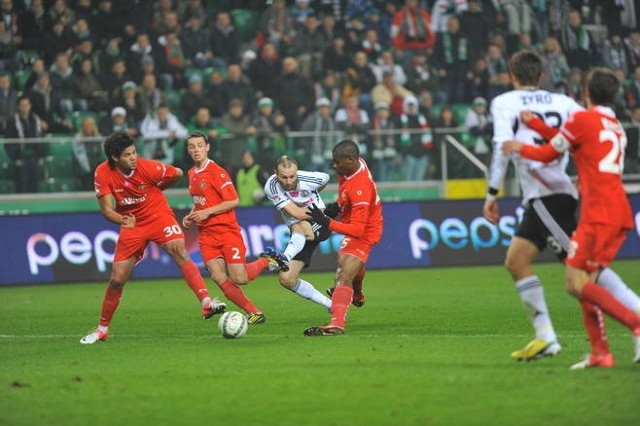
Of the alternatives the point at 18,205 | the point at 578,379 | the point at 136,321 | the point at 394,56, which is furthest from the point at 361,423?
the point at 394,56

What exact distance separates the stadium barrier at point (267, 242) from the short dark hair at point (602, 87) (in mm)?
12609

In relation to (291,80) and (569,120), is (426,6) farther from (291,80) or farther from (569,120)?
(569,120)

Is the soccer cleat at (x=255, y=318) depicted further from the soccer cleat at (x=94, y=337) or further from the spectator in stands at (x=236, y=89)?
the spectator in stands at (x=236, y=89)

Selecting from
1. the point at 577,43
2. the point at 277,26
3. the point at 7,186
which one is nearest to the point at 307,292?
the point at 7,186

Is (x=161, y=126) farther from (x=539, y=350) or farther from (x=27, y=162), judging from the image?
(x=539, y=350)

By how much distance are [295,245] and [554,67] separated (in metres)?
14.4

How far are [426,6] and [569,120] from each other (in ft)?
63.7

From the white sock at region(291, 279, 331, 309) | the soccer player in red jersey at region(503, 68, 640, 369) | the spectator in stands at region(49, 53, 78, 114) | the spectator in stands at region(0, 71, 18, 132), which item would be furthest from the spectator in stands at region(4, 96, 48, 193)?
the soccer player in red jersey at region(503, 68, 640, 369)

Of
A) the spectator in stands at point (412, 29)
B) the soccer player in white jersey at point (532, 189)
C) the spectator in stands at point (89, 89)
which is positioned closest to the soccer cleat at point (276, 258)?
the soccer player in white jersey at point (532, 189)

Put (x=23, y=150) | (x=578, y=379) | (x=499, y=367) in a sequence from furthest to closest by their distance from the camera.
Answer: (x=23, y=150)
(x=499, y=367)
(x=578, y=379)

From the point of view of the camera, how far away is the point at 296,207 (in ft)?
42.1

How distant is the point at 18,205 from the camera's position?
70.4 feet

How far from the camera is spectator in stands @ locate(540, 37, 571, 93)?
2587 centimetres

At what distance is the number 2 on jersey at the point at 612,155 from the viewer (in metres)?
8.56
